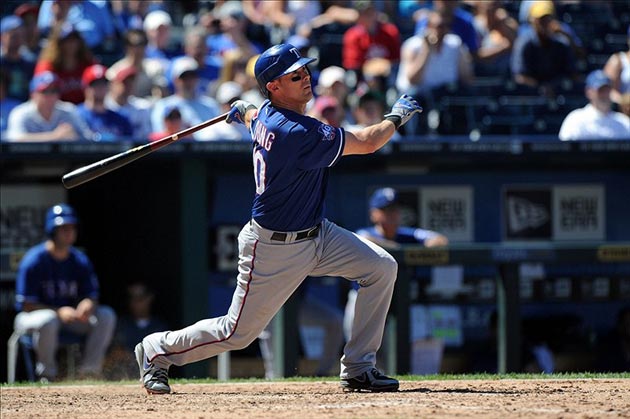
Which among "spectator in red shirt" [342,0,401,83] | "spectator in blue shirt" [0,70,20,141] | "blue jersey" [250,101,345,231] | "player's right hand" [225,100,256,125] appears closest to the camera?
"blue jersey" [250,101,345,231]

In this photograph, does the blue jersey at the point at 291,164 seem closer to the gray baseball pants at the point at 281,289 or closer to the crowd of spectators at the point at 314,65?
the gray baseball pants at the point at 281,289

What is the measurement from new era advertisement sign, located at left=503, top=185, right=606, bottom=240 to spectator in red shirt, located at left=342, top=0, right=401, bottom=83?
1790mm

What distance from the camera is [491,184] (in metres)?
10.7

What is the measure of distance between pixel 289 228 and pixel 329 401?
78 centimetres

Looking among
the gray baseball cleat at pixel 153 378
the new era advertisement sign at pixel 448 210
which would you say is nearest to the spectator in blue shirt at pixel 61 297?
the new era advertisement sign at pixel 448 210

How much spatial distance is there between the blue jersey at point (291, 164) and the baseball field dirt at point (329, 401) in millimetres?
832

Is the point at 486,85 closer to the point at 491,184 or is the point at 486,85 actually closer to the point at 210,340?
the point at 491,184

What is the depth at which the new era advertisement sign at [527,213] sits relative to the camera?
35.2 ft

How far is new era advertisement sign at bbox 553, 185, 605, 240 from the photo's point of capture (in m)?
10.9

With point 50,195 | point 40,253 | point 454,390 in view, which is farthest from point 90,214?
point 454,390

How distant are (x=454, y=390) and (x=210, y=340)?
119 cm

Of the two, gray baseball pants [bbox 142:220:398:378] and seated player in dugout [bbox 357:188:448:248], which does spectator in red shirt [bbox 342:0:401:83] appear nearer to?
seated player in dugout [bbox 357:188:448:248]

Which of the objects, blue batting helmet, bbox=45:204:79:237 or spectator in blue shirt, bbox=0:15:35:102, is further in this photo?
spectator in blue shirt, bbox=0:15:35:102

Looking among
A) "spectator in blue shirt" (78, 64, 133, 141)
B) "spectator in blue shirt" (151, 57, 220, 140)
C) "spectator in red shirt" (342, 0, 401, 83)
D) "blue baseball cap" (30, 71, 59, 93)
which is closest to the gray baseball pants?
"blue baseball cap" (30, 71, 59, 93)
